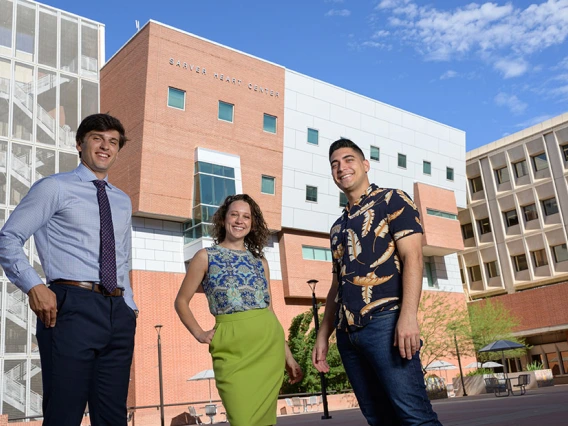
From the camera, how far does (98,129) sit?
412 cm

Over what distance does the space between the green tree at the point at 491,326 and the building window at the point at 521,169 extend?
1017cm

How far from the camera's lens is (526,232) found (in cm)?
4862

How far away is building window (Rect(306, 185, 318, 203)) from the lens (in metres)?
37.1

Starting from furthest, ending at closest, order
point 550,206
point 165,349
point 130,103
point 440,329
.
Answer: point 550,206 < point 440,329 < point 130,103 < point 165,349

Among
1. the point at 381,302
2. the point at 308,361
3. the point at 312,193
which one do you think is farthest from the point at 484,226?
the point at 381,302

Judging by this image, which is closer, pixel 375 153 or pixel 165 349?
pixel 165 349

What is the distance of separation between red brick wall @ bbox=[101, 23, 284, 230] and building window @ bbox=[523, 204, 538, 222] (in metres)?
23.1

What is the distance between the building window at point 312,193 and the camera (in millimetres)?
37125

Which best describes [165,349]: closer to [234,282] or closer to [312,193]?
[312,193]

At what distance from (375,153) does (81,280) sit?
37.9 metres

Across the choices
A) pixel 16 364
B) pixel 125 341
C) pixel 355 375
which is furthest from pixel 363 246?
pixel 16 364

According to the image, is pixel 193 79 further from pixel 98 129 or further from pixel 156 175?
pixel 98 129

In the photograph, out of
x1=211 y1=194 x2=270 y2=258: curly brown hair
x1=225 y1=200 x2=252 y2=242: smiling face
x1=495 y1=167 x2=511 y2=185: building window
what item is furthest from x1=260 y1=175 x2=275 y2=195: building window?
x1=225 y1=200 x2=252 y2=242: smiling face

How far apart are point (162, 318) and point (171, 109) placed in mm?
10201
